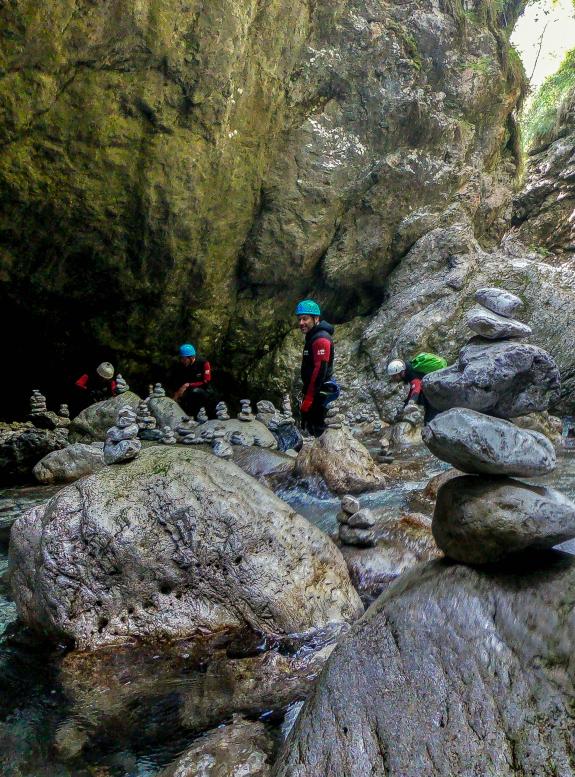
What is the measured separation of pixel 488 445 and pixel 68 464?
7.09m

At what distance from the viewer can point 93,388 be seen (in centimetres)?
1312

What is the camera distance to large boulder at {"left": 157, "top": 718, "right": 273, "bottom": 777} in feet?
8.35

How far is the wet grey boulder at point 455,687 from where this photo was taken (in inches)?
80.7

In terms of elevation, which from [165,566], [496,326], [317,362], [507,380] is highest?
[317,362]

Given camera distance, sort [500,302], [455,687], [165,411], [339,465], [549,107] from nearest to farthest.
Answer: [455,687] → [500,302] → [339,465] → [165,411] → [549,107]

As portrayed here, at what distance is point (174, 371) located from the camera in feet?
46.8

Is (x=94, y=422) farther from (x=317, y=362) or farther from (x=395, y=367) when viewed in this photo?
(x=395, y=367)

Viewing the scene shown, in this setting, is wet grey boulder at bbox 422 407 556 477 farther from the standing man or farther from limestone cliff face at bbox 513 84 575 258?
limestone cliff face at bbox 513 84 575 258

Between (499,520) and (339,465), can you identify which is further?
(339,465)

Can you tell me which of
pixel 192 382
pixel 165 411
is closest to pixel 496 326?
pixel 165 411

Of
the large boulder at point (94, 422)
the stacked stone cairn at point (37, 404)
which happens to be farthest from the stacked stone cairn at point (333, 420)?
the stacked stone cairn at point (37, 404)

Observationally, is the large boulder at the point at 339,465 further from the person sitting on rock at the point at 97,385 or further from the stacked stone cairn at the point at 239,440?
the person sitting on rock at the point at 97,385

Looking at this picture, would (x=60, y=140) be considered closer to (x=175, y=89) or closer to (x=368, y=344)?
(x=175, y=89)

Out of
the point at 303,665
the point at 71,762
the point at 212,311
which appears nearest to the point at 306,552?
the point at 303,665
